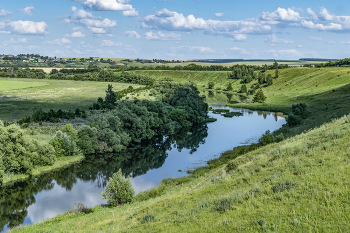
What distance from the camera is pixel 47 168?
4566 centimetres

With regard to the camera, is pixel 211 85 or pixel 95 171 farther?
pixel 211 85

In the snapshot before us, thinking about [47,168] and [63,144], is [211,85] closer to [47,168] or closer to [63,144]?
[63,144]

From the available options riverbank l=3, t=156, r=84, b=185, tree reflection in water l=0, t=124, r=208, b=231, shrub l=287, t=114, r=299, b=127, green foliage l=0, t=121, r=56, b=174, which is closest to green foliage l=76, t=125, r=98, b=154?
tree reflection in water l=0, t=124, r=208, b=231

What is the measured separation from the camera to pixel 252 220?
1242 centimetres

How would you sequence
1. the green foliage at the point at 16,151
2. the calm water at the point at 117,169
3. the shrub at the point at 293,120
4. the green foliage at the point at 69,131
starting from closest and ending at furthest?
the calm water at the point at 117,169 < the green foliage at the point at 16,151 < the green foliage at the point at 69,131 < the shrub at the point at 293,120

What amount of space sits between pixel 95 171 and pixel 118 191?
17250 millimetres

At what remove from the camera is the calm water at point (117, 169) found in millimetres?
34750

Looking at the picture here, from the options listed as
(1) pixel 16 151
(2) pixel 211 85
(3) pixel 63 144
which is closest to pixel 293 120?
(3) pixel 63 144

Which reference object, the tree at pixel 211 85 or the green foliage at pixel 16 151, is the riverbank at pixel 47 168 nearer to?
the green foliage at pixel 16 151

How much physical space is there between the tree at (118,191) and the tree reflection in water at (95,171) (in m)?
9.90

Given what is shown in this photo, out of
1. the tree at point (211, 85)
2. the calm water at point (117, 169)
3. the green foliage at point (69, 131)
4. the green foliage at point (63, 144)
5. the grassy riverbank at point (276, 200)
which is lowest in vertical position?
the calm water at point (117, 169)

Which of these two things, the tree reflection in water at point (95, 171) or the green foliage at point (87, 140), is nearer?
the tree reflection in water at point (95, 171)

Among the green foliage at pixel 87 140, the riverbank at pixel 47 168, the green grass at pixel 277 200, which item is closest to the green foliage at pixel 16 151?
the riverbank at pixel 47 168

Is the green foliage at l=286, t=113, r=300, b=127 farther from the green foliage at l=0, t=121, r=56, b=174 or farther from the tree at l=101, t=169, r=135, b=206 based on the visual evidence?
the green foliage at l=0, t=121, r=56, b=174
